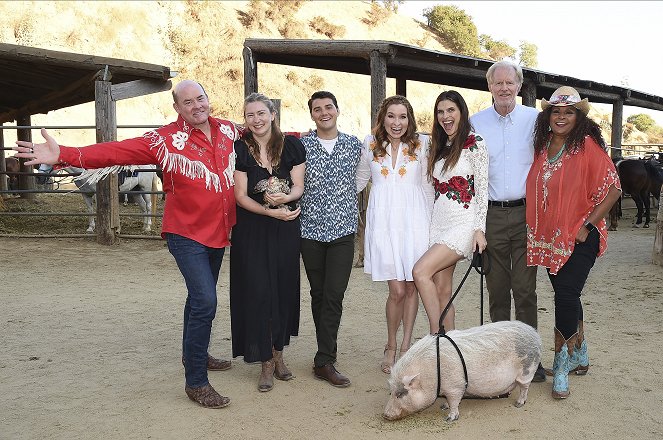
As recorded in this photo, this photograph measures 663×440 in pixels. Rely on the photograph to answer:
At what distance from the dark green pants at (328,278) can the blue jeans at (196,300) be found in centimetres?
63

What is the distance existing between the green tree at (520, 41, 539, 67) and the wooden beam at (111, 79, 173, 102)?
40512 mm

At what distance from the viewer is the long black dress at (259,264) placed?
3.47 metres

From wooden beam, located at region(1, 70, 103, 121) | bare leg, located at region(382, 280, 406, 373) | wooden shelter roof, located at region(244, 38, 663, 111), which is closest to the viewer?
bare leg, located at region(382, 280, 406, 373)

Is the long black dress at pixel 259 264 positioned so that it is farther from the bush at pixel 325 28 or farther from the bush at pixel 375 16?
the bush at pixel 375 16

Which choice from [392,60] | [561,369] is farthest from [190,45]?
[561,369]

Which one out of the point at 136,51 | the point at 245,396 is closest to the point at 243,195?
the point at 245,396

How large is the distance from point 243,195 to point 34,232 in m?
7.61

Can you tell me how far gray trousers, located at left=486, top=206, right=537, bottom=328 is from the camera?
11.7 ft

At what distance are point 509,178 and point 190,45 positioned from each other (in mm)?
25981

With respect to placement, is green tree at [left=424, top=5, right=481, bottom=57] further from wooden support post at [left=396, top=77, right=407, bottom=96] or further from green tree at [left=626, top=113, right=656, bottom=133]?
wooden support post at [left=396, top=77, right=407, bottom=96]

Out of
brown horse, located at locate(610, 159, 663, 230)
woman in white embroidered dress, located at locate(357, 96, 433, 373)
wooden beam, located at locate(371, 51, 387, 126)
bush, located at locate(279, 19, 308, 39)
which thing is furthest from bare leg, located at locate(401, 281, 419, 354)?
bush, located at locate(279, 19, 308, 39)

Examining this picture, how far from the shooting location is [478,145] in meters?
3.44

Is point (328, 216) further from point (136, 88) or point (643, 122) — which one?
point (643, 122)

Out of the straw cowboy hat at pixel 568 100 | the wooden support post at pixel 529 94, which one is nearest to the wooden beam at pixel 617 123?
the wooden support post at pixel 529 94
